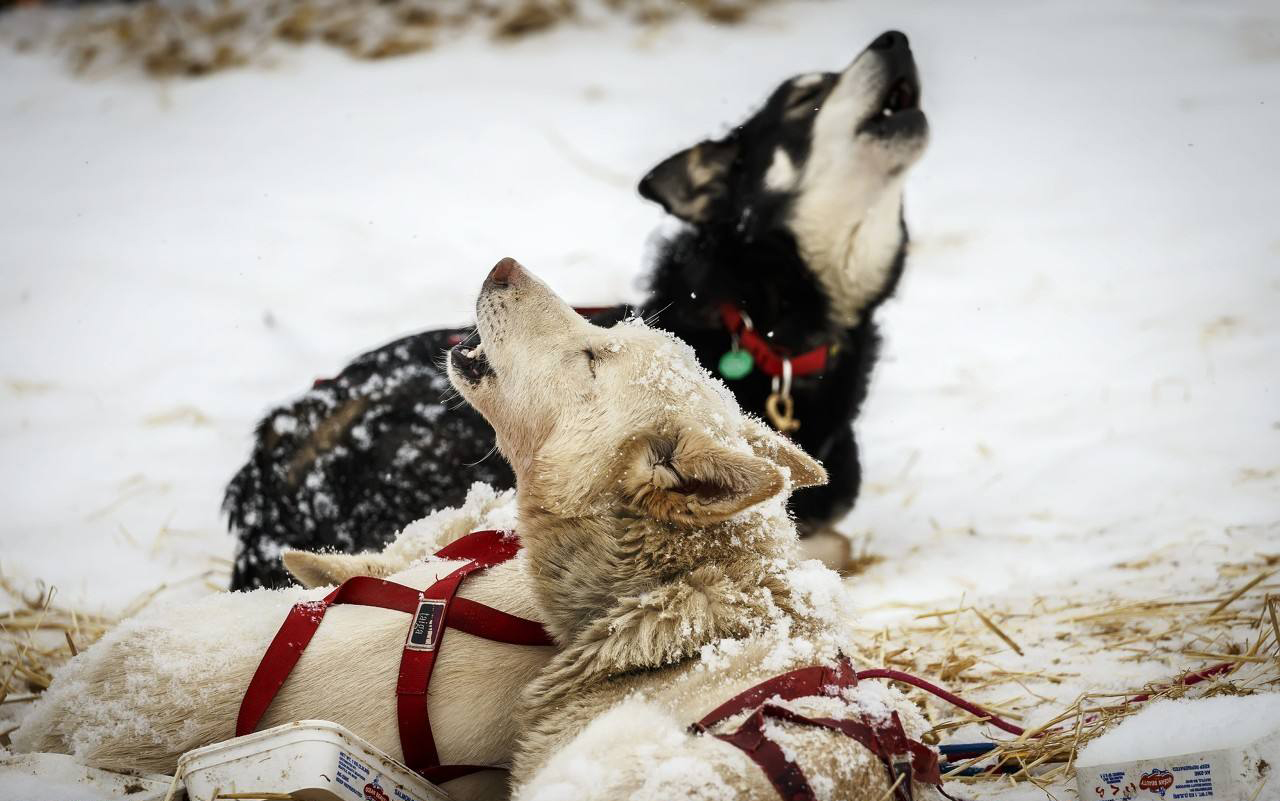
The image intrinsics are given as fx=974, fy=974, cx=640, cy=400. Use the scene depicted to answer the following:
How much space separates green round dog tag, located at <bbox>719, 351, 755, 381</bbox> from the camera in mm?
4590

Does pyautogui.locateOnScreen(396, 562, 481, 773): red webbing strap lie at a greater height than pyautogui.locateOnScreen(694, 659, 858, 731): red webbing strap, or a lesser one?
lesser

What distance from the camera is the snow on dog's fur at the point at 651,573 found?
1.82 meters

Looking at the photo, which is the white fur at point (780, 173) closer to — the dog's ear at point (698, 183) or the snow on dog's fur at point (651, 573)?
the dog's ear at point (698, 183)

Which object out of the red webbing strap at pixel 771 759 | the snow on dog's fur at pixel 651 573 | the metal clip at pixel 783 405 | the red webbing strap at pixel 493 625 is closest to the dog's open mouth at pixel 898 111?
the metal clip at pixel 783 405

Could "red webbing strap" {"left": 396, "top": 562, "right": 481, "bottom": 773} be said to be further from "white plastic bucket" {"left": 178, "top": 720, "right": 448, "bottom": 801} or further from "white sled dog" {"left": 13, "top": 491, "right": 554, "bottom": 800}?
"white plastic bucket" {"left": 178, "top": 720, "right": 448, "bottom": 801}

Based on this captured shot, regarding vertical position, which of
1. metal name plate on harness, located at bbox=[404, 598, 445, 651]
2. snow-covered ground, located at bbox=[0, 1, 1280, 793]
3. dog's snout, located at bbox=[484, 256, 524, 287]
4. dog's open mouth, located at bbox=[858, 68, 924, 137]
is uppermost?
dog's open mouth, located at bbox=[858, 68, 924, 137]

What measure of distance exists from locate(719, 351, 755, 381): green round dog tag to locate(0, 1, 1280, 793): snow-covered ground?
108 cm

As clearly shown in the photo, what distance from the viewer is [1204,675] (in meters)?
2.81

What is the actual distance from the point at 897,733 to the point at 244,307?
570cm

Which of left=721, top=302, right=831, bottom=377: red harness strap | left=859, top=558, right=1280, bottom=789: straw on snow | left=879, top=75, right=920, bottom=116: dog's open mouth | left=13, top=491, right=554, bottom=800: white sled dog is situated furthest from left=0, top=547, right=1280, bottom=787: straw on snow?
left=879, top=75, right=920, bottom=116: dog's open mouth

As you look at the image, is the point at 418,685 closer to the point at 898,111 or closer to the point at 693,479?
the point at 693,479

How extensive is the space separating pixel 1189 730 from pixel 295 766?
6.26 ft

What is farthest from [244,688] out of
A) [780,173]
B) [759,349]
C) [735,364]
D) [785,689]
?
[780,173]

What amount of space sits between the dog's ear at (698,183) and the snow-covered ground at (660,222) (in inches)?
69.3
